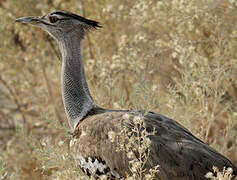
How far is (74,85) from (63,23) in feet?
1.54

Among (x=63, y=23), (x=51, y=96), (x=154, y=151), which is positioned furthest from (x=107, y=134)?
(x=51, y=96)

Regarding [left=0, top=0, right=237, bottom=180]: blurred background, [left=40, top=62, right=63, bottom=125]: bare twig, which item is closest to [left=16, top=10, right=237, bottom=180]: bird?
[left=0, top=0, right=237, bottom=180]: blurred background

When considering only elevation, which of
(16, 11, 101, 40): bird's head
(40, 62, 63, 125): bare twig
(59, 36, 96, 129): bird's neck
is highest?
(16, 11, 101, 40): bird's head

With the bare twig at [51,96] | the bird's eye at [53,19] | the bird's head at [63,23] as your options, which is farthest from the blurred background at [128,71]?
the bird's eye at [53,19]

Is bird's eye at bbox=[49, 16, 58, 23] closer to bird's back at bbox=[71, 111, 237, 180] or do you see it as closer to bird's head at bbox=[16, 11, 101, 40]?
bird's head at bbox=[16, 11, 101, 40]

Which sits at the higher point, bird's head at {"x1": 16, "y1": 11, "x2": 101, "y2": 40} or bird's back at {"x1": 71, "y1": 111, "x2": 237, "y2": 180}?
bird's head at {"x1": 16, "y1": 11, "x2": 101, "y2": 40}

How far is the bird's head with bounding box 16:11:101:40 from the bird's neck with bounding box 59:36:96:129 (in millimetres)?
60

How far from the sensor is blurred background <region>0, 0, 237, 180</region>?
11.6 feet

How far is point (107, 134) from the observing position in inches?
109

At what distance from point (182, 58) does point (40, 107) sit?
92.5 inches

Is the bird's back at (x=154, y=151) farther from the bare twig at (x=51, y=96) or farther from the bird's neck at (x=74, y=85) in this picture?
the bare twig at (x=51, y=96)

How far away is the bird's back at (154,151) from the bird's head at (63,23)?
73cm

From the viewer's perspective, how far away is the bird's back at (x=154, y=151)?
8.42 ft

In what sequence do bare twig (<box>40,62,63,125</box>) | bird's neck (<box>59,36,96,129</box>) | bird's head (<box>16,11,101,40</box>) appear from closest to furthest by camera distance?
bird's neck (<box>59,36,96,129</box>)
bird's head (<box>16,11,101,40</box>)
bare twig (<box>40,62,63,125</box>)
